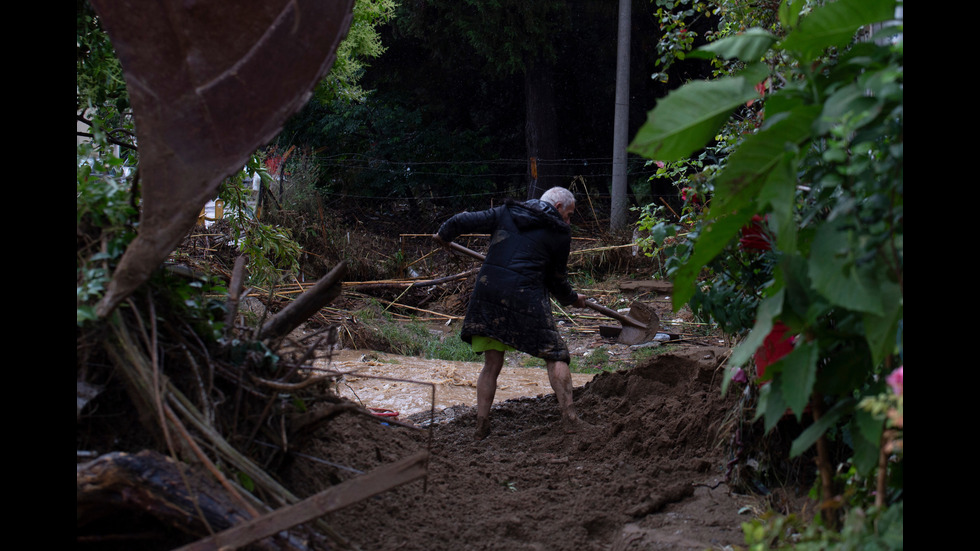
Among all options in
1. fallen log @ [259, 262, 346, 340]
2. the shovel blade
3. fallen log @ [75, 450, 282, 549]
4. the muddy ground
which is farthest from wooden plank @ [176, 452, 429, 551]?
the shovel blade

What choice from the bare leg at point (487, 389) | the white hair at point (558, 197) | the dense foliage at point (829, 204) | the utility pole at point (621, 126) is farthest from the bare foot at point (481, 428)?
the utility pole at point (621, 126)

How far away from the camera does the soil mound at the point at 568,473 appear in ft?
11.0

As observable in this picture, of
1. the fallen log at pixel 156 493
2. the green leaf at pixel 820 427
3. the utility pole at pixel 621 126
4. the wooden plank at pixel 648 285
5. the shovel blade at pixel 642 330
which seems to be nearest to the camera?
the green leaf at pixel 820 427

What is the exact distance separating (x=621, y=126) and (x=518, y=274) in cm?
906

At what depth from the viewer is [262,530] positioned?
7.32ft

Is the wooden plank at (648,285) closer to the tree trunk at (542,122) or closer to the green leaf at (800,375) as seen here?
the tree trunk at (542,122)

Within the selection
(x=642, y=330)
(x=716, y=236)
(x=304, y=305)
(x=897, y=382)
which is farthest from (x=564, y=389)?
(x=897, y=382)

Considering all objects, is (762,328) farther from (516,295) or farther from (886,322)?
(516,295)

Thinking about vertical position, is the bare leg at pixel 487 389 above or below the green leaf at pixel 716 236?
below

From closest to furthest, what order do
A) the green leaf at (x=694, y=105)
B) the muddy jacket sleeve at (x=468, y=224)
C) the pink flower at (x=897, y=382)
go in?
the pink flower at (x=897, y=382), the green leaf at (x=694, y=105), the muddy jacket sleeve at (x=468, y=224)

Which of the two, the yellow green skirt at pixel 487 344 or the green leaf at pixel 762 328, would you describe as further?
the yellow green skirt at pixel 487 344

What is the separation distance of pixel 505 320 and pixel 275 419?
97.9 inches

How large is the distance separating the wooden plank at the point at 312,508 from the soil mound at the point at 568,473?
1.35 feet
